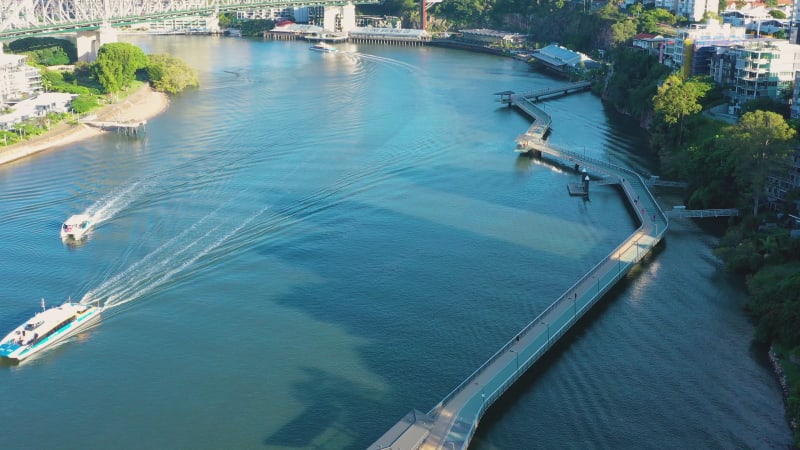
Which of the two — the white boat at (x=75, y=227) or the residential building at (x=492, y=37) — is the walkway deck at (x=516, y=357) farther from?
the residential building at (x=492, y=37)

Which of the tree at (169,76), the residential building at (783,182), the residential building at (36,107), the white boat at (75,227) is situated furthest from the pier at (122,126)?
the residential building at (783,182)

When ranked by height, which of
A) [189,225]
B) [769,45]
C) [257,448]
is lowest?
[257,448]

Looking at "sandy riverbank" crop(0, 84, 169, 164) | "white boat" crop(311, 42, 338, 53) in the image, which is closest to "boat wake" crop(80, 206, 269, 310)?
"sandy riverbank" crop(0, 84, 169, 164)

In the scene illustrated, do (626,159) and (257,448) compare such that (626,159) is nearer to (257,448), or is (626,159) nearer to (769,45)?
(769,45)

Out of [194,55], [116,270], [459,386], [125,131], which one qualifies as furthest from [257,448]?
[194,55]

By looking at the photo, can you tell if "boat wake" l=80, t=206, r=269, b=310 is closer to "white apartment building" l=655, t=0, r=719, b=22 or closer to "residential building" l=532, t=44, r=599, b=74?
"residential building" l=532, t=44, r=599, b=74

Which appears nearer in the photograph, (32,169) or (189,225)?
(189,225)

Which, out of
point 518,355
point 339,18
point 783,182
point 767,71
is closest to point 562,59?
point 767,71
